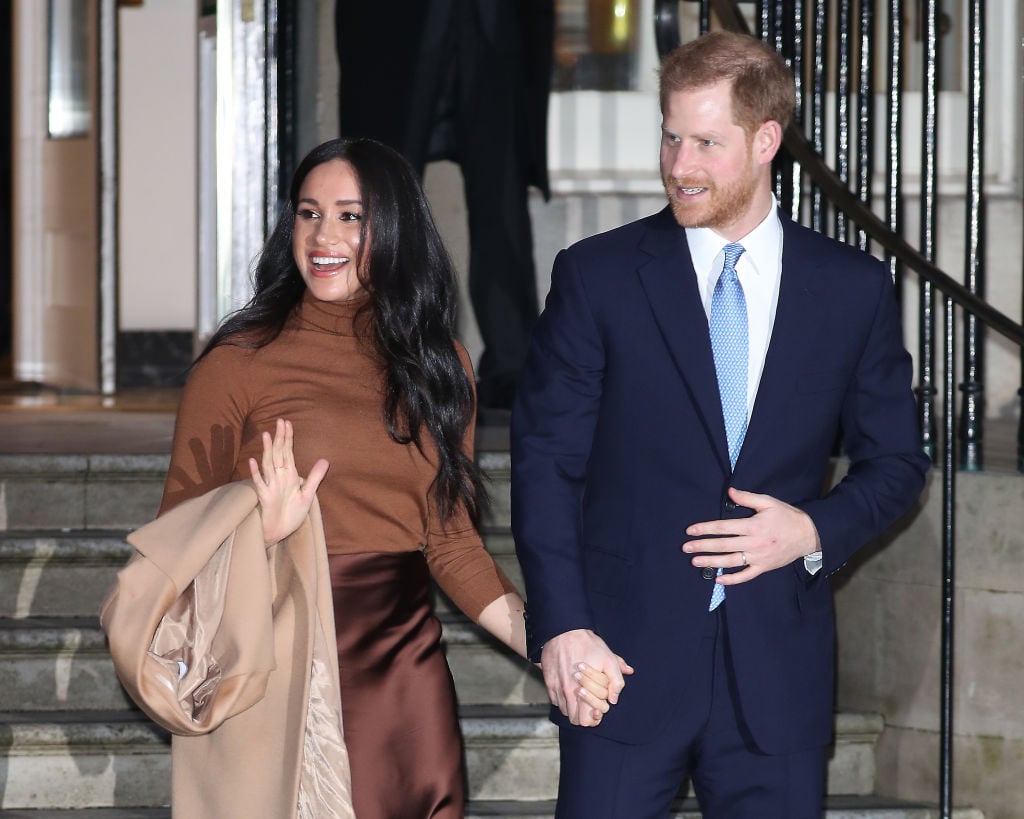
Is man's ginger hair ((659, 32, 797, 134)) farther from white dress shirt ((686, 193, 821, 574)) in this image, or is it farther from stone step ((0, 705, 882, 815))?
stone step ((0, 705, 882, 815))

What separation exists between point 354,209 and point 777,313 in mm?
742

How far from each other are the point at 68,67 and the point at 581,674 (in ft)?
22.2

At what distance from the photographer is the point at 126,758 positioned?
11.8 feet

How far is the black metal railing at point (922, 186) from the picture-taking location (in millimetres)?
3434

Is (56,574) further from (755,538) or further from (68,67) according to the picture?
(68,67)

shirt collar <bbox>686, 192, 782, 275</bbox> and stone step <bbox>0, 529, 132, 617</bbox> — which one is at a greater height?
shirt collar <bbox>686, 192, 782, 275</bbox>

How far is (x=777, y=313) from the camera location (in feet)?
7.28

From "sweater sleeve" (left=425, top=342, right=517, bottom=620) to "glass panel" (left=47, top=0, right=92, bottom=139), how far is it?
19.3ft

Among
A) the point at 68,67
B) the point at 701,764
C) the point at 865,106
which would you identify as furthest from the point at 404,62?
the point at 701,764

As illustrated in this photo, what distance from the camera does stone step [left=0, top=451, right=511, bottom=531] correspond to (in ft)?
13.9

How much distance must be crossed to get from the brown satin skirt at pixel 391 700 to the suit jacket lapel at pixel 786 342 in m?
0.66

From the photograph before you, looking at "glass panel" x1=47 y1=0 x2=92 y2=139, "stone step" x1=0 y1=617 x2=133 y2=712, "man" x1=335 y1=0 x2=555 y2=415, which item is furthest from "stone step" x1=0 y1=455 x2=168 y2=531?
"glass panel" x1=47 y1=0 x2=92 y2=139

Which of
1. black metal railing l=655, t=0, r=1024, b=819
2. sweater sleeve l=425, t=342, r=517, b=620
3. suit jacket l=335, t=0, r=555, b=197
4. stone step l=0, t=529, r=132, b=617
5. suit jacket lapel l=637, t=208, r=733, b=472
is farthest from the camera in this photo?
suit jacket l=335, t=0, r=555, b=197

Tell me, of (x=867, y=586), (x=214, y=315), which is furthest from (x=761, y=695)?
(x=214, y=315)
